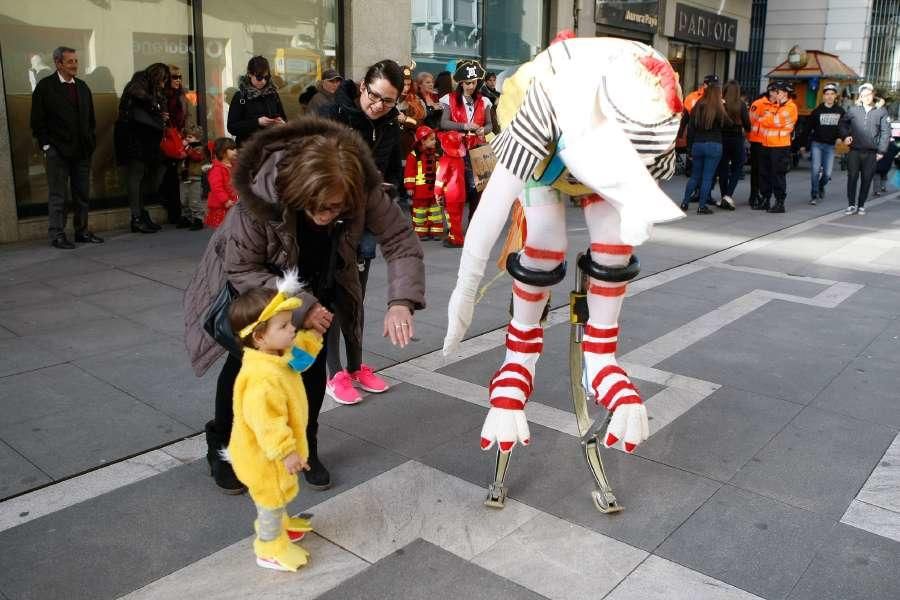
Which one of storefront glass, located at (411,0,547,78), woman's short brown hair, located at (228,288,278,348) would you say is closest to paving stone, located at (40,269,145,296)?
woman's short brown hair, located at (228,288,278,348)

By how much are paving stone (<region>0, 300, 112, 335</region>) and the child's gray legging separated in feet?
10.3

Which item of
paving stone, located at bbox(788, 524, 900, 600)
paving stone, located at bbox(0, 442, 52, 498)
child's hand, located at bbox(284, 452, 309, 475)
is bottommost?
paving stone, located at bbox(788, 524, 900, 600)

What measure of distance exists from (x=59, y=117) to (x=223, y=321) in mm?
5768

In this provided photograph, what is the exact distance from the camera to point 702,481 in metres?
3.46

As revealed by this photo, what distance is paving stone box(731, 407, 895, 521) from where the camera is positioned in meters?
3.34

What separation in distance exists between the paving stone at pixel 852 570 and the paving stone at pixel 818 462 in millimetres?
182

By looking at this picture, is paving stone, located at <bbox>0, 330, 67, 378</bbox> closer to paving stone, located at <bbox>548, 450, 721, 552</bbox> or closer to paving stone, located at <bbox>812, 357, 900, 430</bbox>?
paving stone, located at <bbox>548, 450, 721, 552</bbox>

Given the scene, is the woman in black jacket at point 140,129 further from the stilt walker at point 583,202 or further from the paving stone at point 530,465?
the stilt walker at point 583,202

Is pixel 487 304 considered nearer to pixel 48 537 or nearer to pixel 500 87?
pixel 500 87

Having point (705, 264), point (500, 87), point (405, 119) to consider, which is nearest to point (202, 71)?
point (405, 119)

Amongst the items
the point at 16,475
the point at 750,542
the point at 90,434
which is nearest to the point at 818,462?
the point at 750,542

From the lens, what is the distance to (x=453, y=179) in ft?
26.9

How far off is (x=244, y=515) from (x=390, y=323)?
93 cm

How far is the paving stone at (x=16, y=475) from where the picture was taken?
3.27m
